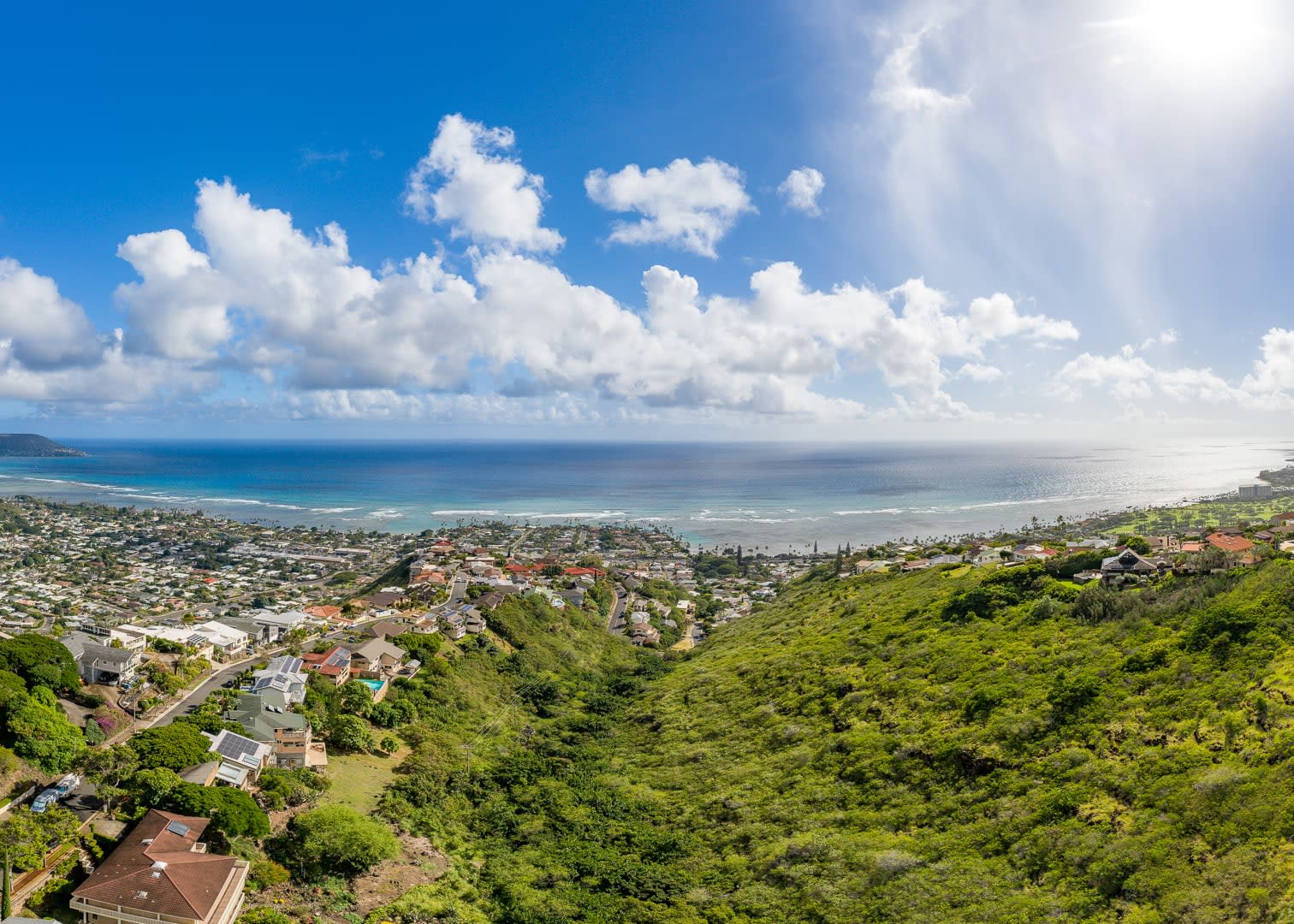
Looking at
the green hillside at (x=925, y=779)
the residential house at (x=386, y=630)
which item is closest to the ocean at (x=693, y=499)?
the residential house at (x=386, y=630)

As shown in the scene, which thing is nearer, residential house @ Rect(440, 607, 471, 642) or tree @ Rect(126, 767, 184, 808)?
tree @ Rect(126, 767, 184, 808)

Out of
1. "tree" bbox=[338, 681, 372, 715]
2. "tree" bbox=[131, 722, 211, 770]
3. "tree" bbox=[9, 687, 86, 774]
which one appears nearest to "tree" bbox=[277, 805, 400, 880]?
"tree" bbox=[131, 722, 211, 770]

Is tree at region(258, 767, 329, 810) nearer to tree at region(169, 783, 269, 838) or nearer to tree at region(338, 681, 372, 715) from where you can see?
tree at region(169, 783, 269, 838)

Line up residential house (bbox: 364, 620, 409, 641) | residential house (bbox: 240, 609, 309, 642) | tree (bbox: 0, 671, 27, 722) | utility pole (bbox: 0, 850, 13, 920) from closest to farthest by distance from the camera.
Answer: utility pole (bbox: 0, 850, 13, 920) → tree (bbox: 0, 671, 27, 722) → residential house (bbox: 364, 620, 409, 641) → residential house (bbox: 240, 609, 309, 642)

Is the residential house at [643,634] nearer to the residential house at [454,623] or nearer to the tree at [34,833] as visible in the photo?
the residential house at [454,623]

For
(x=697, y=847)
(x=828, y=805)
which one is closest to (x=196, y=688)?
(x=697, y=847)

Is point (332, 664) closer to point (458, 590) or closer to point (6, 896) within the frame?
point (6, 896)

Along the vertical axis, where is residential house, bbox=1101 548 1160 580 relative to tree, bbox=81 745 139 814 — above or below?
above
